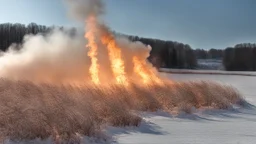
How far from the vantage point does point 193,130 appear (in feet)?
35.5

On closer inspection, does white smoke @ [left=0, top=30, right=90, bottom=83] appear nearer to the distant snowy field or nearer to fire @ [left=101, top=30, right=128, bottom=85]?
fire @ [left=101, top=30, right=128, bottom=85]

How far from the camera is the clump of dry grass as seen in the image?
8375 mm

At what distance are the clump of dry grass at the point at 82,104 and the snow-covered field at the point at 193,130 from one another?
0.60 metres

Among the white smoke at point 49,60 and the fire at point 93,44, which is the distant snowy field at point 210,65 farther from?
the fire at point 93,44

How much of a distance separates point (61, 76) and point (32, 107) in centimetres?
2372

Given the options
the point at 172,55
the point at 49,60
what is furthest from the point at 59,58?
the point at 172,55

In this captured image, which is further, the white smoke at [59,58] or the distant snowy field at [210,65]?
the distant snowy field at [210,65]

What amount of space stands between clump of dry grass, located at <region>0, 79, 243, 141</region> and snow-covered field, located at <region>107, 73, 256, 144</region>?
603 millimetres

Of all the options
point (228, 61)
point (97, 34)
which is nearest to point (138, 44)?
point (97, 34)

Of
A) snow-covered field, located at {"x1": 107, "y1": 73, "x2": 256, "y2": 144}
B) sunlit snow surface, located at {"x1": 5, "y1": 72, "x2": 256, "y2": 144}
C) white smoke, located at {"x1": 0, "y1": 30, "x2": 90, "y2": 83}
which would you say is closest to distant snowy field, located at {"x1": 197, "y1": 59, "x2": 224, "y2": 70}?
white smoke, located at {"x1": 0, "y1": 30, "x2": 90, "y2": 83}

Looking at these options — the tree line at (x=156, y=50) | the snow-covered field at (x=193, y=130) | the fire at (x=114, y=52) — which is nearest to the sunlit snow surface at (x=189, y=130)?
the snow-covered field at (x=193, y=130)

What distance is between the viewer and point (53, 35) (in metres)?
36.0

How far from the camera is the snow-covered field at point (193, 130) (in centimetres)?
920

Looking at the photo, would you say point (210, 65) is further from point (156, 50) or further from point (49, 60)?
point (49, 60)
